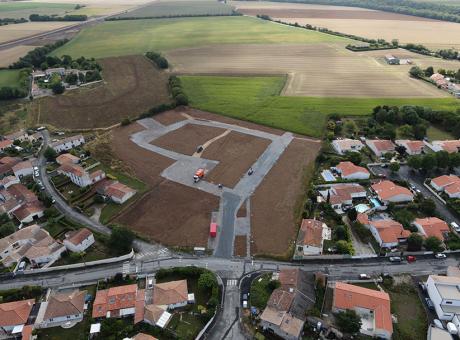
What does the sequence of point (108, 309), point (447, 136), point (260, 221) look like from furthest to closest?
1. point (447, 136)
2. point (260, 221)
3. point (108, 309)

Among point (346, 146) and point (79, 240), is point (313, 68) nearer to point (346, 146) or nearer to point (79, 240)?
point (346, 146)

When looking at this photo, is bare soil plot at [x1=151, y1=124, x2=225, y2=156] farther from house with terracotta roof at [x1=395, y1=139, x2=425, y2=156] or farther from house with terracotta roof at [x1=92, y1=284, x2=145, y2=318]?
house with terracotta roof at [x1=395, y1=139, x2=425, y2=156]

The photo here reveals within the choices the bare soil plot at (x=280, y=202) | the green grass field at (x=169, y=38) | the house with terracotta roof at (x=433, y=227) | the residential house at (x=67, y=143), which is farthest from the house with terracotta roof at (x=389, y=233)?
the green grass field at (x=169, y=38)

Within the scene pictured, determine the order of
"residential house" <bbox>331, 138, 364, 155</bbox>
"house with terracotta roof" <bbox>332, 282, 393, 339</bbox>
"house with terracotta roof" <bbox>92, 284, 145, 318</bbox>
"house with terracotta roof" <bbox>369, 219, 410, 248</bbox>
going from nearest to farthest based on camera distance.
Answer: "house with terracotta roof" <bbox>332, 282, 393, 339</bbox>, "house with terracotta roof" <bbox>92, 284, 145, 318</bbox>, "house with terracotta roof" <bbox>369, 219, 410, 248</bbox>, "residential house" <bbox>331, 138, 364, 155</bbox>

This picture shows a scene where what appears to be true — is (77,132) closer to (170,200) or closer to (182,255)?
(170,200)

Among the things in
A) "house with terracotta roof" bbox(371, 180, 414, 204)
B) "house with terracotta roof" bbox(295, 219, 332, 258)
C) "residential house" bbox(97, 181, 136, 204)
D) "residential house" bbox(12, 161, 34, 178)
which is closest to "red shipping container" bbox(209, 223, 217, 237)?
"house with terracotta roof" bbox(295, 219, 332, 258)

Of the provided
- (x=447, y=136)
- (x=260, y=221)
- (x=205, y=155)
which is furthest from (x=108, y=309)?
(x=447, y=136)
